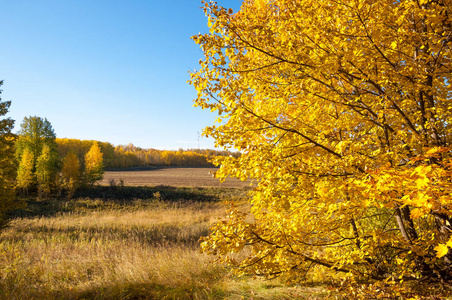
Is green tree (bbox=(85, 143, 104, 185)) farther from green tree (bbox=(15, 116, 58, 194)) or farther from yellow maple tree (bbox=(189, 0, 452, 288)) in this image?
yellow maple tree (bbox=(189, 0, 452, 288))

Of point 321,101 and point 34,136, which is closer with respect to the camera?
point 321,101

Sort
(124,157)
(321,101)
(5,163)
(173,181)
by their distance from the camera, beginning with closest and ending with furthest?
(321,101) → (5,163) → (173,181) → (124,157)

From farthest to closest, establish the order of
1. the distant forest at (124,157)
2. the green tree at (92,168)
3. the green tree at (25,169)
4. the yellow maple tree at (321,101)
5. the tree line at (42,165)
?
the distant forest at (124,157), the green tree at (92,168), the tree line at (42,165), the green tree at (25,169), the yellow maple tree at (321,101)

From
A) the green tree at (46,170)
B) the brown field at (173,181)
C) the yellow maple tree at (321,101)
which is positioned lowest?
the brown field at (173,181)

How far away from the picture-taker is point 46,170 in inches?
1324

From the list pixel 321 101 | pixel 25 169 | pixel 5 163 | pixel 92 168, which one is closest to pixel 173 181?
pixel 92 168

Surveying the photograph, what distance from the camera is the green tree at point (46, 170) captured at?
3306 centimetres

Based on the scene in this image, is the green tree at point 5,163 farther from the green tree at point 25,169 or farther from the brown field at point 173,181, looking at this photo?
the brown field at point 173,181

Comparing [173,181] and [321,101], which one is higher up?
[321,101]

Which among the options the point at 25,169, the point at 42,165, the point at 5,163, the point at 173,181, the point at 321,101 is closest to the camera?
the point at 321,101

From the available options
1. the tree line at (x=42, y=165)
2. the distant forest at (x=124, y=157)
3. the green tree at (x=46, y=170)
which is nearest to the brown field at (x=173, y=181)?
the tree line at (x=42, y=165)

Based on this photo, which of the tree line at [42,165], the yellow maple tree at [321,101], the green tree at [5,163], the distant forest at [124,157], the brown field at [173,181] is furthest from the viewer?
the distant forest at [124,157]

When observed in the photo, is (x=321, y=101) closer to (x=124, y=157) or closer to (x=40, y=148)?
(x=40, y=148)

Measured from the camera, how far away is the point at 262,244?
3.84 metres
